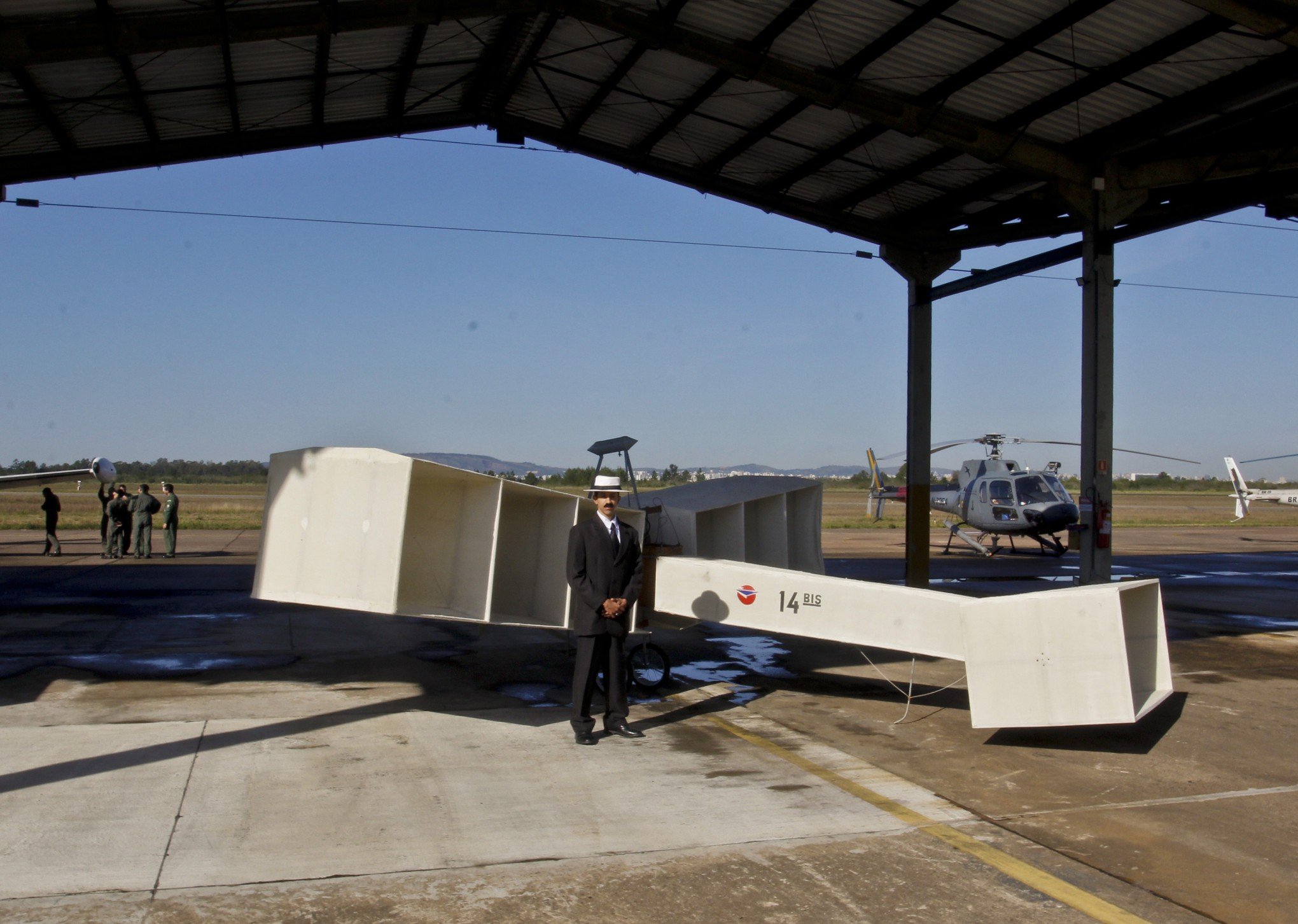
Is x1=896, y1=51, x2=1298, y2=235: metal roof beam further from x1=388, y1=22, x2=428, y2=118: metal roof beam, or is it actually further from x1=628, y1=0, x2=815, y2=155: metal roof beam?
x1=388, y1=22, x2=428, y2=118: metal roof beam

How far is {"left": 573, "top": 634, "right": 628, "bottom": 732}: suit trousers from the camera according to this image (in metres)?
7.08

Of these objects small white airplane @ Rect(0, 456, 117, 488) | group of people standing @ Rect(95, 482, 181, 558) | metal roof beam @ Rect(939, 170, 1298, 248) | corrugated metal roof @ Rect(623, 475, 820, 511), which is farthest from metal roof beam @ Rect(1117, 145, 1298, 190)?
group of people standing @ Rect(95, 482, 181, 558)

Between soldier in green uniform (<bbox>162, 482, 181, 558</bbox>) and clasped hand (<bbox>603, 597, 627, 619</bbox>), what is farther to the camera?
soldier in green uniform (<bbox>162, 482, 181, 558</bbox>)

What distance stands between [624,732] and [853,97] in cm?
967

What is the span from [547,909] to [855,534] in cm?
3777

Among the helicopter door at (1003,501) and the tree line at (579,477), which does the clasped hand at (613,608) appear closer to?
the tree line at (579,477)

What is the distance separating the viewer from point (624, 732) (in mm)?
7250

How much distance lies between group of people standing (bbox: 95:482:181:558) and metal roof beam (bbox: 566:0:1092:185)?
16553mm

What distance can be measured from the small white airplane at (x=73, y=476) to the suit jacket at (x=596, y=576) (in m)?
14.5

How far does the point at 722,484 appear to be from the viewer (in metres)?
10.4

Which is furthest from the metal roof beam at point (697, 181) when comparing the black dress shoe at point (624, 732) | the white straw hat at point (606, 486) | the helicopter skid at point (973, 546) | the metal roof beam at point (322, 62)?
the helicopter skid at point (973, 546)

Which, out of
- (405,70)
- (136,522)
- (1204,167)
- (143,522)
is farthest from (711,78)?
(136,522)

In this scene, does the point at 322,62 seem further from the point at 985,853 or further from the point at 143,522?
the point at 143,522

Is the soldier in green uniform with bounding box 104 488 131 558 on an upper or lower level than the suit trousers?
upper
